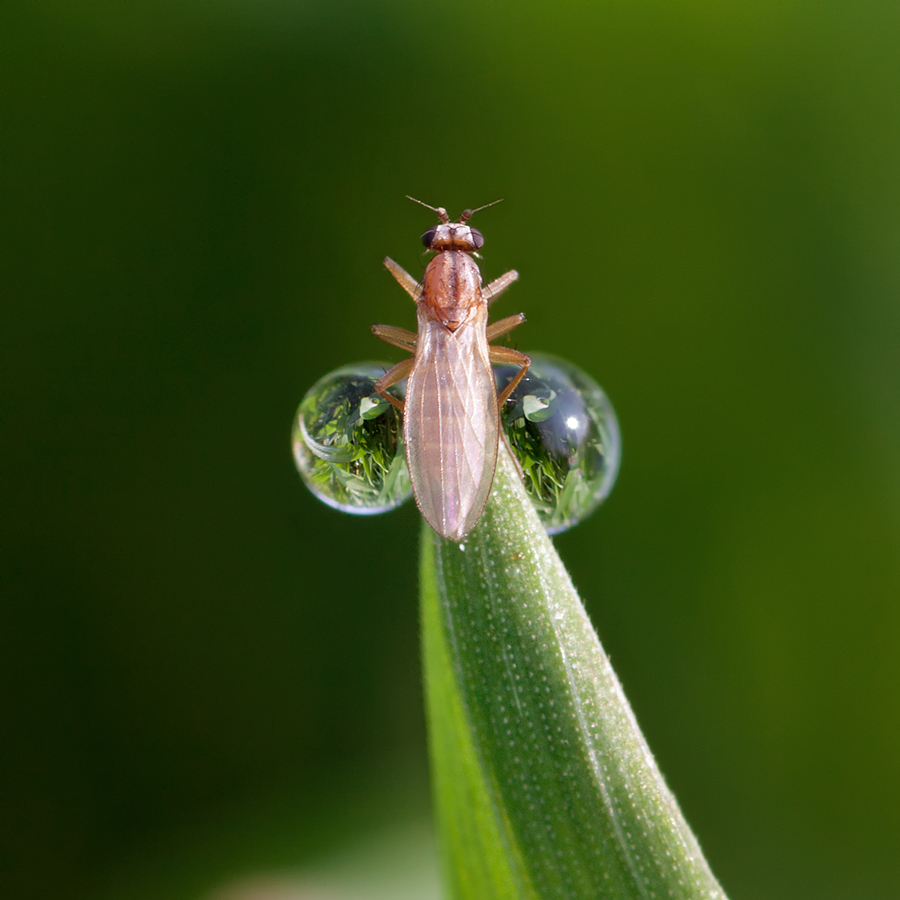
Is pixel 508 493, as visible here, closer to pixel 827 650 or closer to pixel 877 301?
pixel 827 650

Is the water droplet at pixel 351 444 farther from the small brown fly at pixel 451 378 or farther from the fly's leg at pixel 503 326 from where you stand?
the fly's leg at pixel 503 326

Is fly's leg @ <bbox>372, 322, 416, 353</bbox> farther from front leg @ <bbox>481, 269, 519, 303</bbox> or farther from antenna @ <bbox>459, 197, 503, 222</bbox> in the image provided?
antenna @ <bbox>459, 197, 503, 222</bbox>

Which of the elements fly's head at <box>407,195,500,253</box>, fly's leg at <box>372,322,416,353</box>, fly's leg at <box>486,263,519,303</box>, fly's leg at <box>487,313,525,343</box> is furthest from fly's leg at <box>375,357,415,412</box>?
fly's head at <box>407,195,500,253</box>

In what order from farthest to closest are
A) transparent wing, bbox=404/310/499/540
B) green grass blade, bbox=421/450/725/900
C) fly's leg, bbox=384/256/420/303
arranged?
fly's leg, bbox=384/256/420/303 → transparent wing, bbox=404/310/499/540 → green grass blade, bbox=421/450/725/900

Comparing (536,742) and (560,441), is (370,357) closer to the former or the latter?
(560,441)

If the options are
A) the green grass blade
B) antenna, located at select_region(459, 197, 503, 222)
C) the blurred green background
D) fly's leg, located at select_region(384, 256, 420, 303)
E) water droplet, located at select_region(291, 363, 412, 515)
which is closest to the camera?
the green grass blade

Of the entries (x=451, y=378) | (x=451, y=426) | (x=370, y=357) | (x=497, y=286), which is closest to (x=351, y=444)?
(x=451, y=426)

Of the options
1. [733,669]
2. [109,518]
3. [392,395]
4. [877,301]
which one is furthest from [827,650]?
[109,518]

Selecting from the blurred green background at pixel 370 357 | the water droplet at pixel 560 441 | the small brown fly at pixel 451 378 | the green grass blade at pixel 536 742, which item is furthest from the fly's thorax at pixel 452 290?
the green grass blade at pixel 536 742
